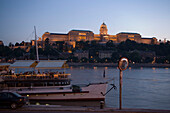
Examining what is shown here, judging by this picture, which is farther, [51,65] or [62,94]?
[51,65]

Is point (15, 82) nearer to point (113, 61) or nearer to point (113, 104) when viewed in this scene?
point (113, 104)

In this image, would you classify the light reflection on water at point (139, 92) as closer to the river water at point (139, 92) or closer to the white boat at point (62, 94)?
the river water at point (139, 92)

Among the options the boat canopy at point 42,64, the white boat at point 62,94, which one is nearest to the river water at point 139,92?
the boat canopy at point 42,64

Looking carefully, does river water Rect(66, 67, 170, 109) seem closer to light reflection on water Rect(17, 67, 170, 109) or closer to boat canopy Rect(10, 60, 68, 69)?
light reflection on water Rect(17, 67, 170, 109)

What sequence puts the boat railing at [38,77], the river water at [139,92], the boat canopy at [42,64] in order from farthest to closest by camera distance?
1. the river water at [139,92]
2. the boat railing at [38,77]
3. the boat canopy at [42,64]

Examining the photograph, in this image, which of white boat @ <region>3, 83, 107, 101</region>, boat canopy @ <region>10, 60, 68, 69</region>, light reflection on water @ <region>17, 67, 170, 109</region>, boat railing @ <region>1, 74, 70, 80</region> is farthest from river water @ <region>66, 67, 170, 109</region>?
white boat @ <region>3, 83, 107, 101</region>

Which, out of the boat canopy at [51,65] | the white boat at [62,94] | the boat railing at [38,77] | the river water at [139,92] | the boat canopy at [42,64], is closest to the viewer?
the white boat at [62,94]

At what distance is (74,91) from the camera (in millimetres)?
24625

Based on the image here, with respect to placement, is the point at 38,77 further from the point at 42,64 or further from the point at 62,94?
the point at 62,94

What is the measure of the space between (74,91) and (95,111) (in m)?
10.5

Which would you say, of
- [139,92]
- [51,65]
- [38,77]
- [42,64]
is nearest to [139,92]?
[139,92]

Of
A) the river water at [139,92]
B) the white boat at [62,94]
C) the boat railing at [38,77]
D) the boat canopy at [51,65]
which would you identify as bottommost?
the river water at [139,92]

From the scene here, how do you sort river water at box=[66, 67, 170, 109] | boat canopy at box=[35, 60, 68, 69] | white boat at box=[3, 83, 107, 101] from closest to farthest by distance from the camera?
white boat at box=[3, 83, 107, 101], boat canopy at box=[35, 60, 68, 69], river water at box=[66, 67, 170, 109]

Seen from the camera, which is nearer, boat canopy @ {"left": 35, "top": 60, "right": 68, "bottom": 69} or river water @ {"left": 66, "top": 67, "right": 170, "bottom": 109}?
boat canopy @ {"left": 35, "top": 60, "right": 68, "bottom": 69}
